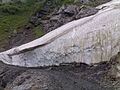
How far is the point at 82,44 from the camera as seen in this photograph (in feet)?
92.8

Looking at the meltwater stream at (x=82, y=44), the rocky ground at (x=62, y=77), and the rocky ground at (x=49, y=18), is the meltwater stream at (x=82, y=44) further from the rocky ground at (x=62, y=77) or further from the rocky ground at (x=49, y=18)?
the rocky ground at (x=49, y=18)

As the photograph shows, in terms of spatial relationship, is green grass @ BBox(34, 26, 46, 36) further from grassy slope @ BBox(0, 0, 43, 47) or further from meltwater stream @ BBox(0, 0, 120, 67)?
meltwater stream @ BBox(0, 0, 120, 67)

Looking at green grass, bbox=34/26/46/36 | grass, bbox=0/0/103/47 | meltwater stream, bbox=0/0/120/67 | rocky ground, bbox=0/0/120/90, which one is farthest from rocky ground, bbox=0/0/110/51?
rocky ground, bbox=0/0/120/90

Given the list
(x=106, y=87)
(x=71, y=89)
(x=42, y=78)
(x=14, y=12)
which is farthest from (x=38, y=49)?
(x=14, y=12)

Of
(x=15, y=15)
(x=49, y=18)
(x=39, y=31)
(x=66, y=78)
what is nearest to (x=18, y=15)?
(x=15, y=15)

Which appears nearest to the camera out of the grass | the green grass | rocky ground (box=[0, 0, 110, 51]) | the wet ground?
the wet ground

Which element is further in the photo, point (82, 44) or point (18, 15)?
point (18, 15)

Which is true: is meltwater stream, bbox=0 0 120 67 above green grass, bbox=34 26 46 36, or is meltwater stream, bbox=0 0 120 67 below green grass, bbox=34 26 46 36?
above

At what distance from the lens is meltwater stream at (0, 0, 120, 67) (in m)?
27.4

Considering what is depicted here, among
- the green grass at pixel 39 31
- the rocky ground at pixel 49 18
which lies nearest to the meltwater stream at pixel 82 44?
the rocky ground at pixel 49 18

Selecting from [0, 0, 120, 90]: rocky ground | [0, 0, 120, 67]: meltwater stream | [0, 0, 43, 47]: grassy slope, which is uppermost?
[0, 0, 120, 67]: meltwater stream

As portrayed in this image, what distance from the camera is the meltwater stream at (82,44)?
1080 inches

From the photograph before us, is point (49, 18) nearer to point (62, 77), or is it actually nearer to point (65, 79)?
point (62, 77)

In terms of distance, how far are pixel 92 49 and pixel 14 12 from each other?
44.9 m
